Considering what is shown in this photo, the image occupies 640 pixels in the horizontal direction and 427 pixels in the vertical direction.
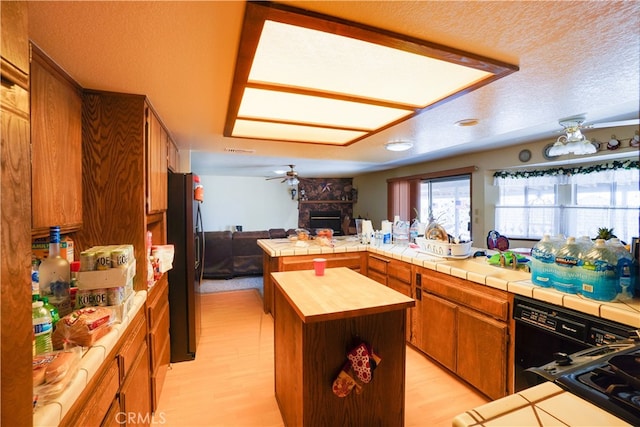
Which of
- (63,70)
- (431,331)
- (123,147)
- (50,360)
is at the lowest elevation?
Answer: (431,331)

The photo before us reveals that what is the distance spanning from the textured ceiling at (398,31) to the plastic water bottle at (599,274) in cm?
100

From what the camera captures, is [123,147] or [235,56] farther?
[123,147]

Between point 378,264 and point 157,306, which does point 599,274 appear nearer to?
point 378,264

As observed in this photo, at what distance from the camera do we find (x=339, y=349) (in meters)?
1.46

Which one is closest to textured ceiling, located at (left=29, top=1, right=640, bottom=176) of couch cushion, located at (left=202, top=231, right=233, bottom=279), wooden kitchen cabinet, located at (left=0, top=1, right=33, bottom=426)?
wooden kitchen cabinet, located at (left=0, top=1, right=33, bottom=426)

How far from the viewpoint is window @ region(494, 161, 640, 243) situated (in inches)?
131

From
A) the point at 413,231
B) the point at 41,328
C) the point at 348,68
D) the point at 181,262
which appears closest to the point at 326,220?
the point at 413,231

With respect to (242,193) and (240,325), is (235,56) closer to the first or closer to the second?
(240,325)

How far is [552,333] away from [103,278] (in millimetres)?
2349

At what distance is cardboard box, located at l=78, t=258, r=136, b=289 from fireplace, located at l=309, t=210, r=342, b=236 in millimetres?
7604

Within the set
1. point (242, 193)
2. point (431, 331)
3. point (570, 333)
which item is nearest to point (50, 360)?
point (570, 333)

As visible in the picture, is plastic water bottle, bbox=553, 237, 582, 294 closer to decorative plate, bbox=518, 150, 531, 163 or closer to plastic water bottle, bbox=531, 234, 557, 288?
plastic water bottle, bbox=531, 234, 557, 288

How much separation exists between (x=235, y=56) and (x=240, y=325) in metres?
2.84

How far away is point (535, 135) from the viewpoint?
3.49 m
